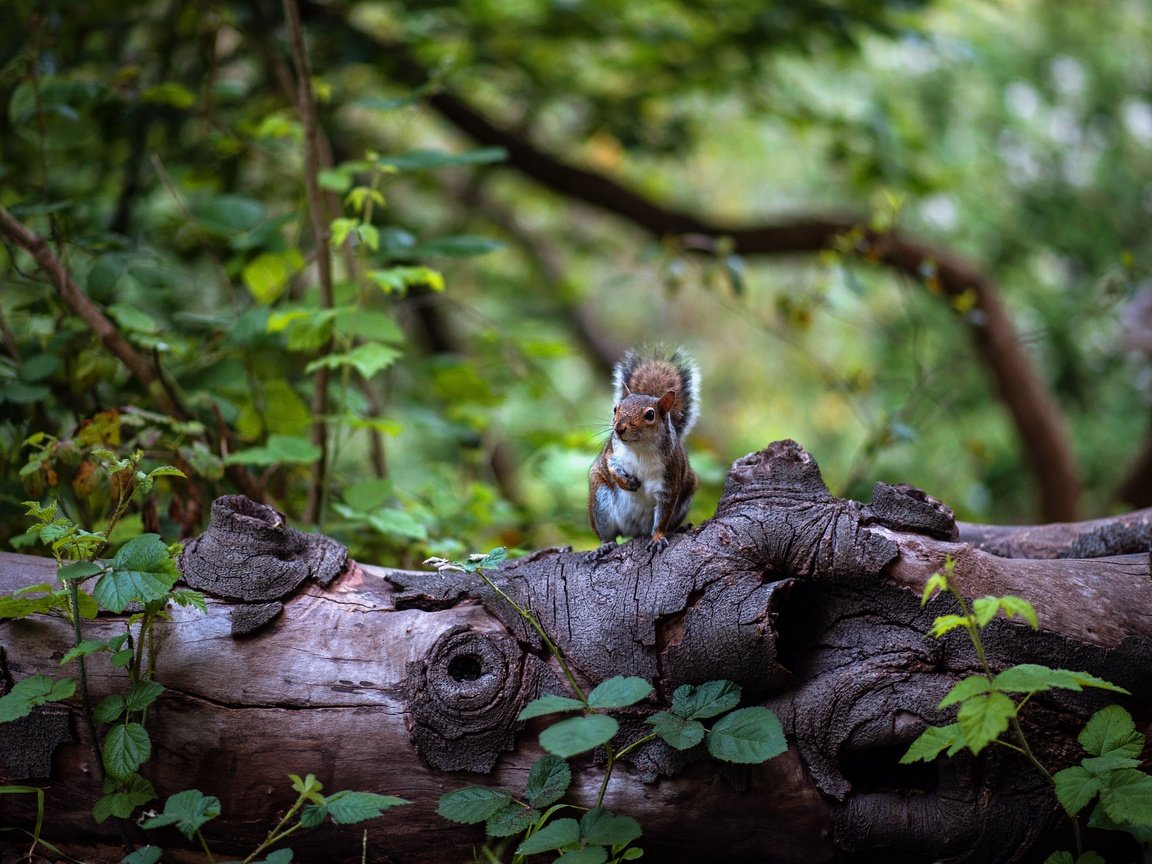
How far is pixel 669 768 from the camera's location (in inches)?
66.7

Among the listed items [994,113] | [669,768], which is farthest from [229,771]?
[994,113]

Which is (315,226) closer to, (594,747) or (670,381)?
(670,381)

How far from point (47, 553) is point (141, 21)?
8.04 feet

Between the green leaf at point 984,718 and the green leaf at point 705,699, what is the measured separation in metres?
0.38

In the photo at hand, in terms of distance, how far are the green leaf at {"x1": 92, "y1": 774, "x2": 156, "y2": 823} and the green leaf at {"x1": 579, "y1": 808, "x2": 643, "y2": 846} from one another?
0.74 metres

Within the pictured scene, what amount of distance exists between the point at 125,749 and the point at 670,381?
1.40 metres

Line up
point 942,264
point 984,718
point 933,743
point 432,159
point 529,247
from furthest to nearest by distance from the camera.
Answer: point 529,247 → point 942,264 → point 432,159 → point 933,743 → point 984,718

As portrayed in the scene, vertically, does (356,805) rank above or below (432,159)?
below

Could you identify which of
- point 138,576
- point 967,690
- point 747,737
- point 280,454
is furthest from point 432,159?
point 967,690

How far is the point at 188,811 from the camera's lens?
1.57m

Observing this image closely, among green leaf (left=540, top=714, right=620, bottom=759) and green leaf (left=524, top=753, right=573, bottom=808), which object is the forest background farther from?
green leaf (left=540, top=714, right=620, bottom=759)

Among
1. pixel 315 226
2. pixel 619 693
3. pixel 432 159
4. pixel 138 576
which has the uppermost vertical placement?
pixel 432 159

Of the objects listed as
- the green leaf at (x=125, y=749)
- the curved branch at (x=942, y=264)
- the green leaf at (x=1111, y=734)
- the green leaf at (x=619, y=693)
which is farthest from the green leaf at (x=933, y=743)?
the curved branch at (x=942, y=264)

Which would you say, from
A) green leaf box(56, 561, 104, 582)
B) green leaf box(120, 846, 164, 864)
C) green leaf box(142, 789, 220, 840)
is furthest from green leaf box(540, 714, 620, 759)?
green leaf box(56, 561, 104, 582)
